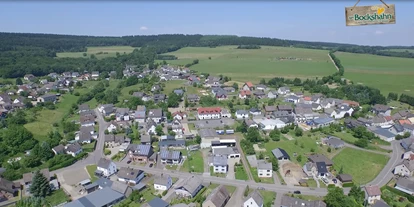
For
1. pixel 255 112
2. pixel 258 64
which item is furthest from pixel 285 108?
pixel 258 64

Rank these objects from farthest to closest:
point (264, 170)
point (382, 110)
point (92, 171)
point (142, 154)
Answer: point (382, 110), point (142, 154), point (92, 171), point (264, 170)

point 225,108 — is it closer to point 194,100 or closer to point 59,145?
point 194,100

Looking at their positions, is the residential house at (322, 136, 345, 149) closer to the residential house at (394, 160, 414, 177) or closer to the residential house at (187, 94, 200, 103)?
the residential house at (394, 160, 414, 177)

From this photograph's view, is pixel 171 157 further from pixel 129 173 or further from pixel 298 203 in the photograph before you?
pixel 298 203

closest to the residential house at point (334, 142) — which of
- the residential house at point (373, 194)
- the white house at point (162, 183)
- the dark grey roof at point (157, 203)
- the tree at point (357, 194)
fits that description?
the residential house at point (373, 194)

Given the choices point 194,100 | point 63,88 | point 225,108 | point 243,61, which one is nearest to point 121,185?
point 225,108

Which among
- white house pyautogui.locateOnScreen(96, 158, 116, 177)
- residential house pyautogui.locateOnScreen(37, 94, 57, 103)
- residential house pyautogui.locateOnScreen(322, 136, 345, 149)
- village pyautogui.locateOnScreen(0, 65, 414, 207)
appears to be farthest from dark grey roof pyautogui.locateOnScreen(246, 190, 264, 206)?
residential house pyautogui.locateOnScreen(37, 94, 57, 103)
